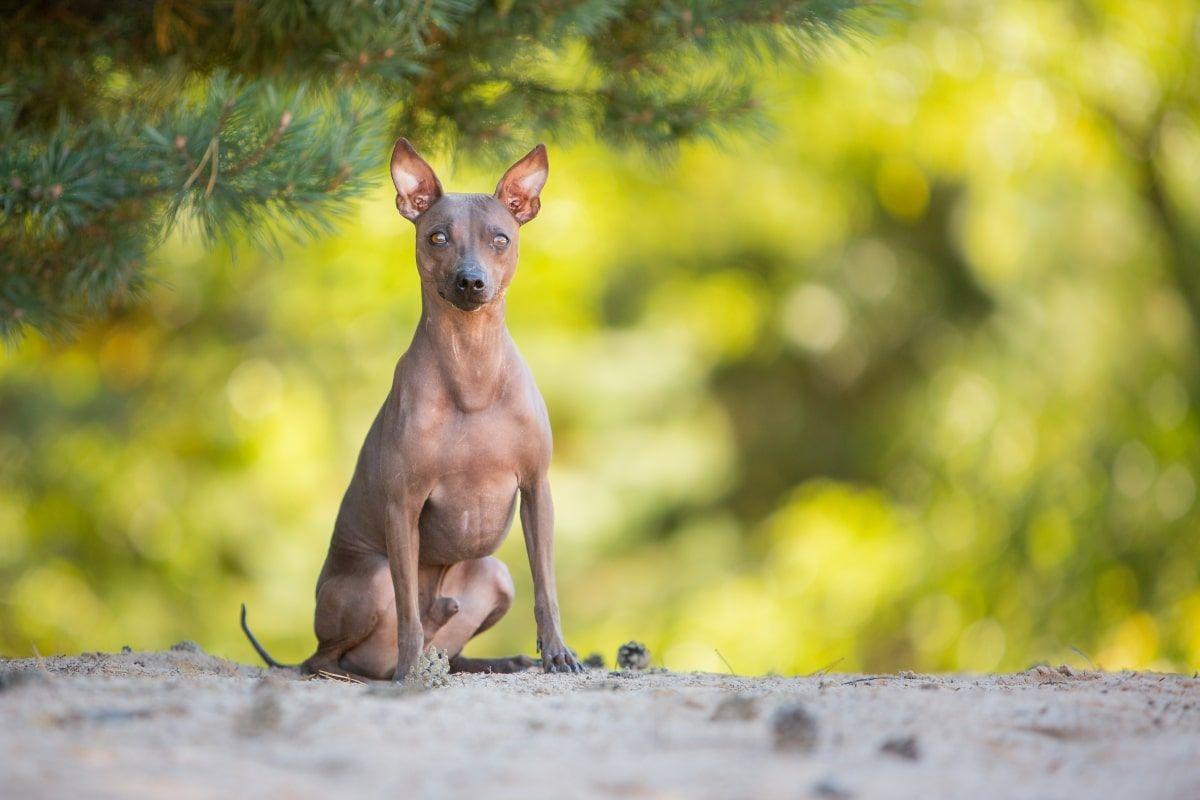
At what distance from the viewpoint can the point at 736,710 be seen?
11.6 feet

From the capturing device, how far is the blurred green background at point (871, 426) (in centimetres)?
1125

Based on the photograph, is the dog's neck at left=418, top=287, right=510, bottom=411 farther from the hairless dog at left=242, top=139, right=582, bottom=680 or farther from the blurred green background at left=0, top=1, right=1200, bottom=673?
the blurred green background at left=0, top=1, right=1200, bottom=673

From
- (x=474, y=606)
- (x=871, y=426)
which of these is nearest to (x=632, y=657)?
(x=474, y=606)

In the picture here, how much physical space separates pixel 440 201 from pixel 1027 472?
8181 millimetres

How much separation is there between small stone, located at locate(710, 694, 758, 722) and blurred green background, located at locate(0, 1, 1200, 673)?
7201mm

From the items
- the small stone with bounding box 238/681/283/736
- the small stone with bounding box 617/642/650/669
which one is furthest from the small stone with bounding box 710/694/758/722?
the small stone with bounding box 617/642/650/669

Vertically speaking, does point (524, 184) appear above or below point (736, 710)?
above

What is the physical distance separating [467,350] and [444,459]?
368mm

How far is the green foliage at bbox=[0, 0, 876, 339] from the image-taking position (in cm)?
466

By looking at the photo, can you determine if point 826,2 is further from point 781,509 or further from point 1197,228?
point 781,509

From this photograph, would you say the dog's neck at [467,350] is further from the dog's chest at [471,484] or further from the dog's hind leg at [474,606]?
the dog's hind leg at [474,606]

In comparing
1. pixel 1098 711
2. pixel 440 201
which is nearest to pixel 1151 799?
pixel 1098 711

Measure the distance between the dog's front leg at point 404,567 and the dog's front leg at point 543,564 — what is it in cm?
41

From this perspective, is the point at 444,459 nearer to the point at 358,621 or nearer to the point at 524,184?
the point at 358,621
